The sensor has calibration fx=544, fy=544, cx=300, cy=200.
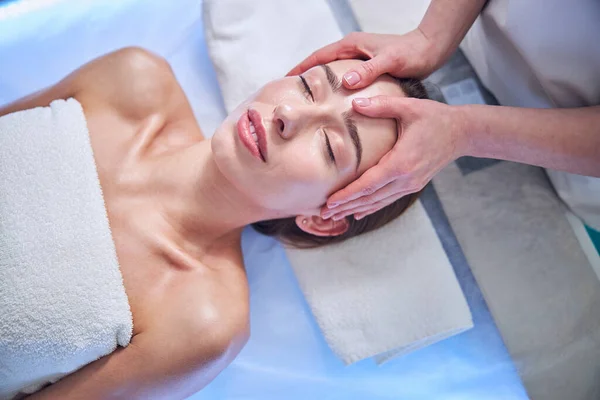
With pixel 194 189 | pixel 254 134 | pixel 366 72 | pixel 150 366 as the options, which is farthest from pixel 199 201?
pixel 366 72

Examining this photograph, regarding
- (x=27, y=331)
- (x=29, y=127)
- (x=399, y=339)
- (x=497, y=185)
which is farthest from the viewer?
(x=497, y=185)

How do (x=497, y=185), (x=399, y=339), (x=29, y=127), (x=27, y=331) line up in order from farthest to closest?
(x=497, y=185) < (x=399, y=339) < (x=29, y=127) < (x=27, y=331)

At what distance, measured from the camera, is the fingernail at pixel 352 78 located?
1.10m

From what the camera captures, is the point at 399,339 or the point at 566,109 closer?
the point at 566,109

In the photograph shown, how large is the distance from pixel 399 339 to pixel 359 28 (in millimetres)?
875

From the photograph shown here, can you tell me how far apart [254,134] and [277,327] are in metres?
0.58

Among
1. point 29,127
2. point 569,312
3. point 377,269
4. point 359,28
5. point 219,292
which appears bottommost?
point 569,312

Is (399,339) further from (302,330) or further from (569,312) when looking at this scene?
(569,312)

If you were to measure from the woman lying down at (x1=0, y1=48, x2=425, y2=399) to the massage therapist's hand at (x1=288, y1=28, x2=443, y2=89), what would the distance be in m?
0.04

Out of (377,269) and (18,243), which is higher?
(18,243)

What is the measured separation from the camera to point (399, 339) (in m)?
1.37

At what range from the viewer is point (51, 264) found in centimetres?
115

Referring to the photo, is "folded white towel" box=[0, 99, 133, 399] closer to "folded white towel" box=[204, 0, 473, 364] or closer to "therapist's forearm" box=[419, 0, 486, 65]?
"folded white towel" box=[204, 0, 473, 364]

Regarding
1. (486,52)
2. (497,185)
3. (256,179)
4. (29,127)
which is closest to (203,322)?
(256,179)
